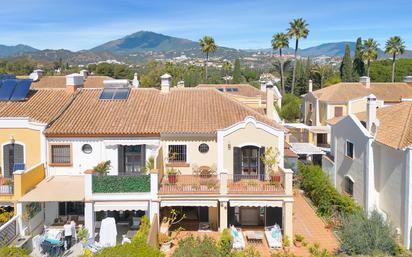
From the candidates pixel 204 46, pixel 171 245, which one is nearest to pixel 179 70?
pixel 204 46

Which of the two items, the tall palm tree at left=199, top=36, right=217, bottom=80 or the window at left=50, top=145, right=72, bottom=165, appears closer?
the window at left=50, top=145, right=72, bottom=165

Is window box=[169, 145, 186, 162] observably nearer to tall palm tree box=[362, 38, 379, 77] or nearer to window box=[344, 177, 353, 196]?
window box=[344, 177, 353, 196]

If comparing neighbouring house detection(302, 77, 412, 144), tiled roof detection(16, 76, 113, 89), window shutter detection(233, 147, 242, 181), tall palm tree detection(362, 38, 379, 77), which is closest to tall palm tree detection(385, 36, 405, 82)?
tall palm tree detection(362, 38, 379, 77)

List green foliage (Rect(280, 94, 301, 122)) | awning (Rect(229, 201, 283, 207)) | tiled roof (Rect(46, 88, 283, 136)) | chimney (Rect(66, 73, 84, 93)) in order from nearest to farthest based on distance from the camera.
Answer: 1. awning (Rect(229, 201, 283, 207))
2. tiled roof (Rect(46, 88, 283, 136))
3. chimney (Rect(66, 73, 84, 93))
4. green foliage (Rect(280, 94, 301, 122))

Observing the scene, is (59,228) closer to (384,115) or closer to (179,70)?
(384,115)

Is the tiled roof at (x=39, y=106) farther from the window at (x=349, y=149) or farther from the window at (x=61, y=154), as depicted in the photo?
the window at (x=349, y=149)

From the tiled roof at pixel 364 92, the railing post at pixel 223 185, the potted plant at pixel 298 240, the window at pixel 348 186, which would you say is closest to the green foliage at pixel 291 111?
the tiled roof at pixel 364 92

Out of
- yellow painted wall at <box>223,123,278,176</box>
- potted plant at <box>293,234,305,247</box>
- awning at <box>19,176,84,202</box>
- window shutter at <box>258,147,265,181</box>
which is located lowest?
potted plant at <box>293,234,305,247</box>
